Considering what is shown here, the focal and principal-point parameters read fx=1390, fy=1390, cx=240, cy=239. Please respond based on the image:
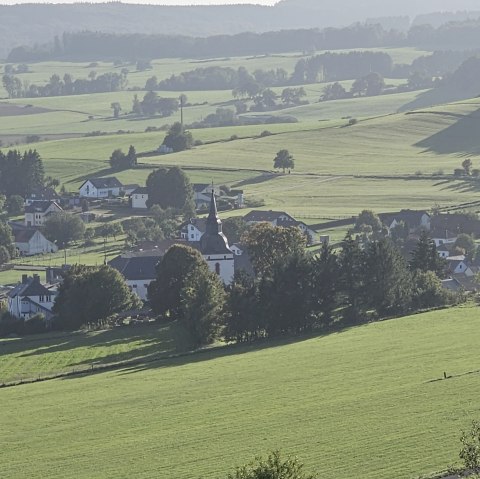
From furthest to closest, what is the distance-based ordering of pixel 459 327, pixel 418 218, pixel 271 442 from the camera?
pixel 418 218 → pixel 459 327 → pixel 271 442

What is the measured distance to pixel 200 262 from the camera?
73250mm

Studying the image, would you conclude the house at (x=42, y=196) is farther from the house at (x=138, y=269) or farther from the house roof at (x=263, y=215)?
the house at (x=138, y=269)

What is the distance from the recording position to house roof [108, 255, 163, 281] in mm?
81750

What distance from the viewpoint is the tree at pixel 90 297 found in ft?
225

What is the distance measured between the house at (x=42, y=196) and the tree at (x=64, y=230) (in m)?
15.5

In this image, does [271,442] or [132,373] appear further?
[132,373]

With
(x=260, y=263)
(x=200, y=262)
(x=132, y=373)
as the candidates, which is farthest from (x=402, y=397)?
(x=260, y=263)

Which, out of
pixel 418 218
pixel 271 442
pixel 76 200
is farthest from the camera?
pixel 76 200

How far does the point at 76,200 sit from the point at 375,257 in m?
58.0

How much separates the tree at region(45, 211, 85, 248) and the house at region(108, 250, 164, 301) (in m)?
17.8

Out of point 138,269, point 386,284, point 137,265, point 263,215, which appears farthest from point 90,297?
point 263,215

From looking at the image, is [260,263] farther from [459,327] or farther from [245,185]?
[245,185]

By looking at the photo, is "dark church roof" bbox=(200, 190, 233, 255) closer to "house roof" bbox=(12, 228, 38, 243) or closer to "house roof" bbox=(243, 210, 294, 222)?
"house roof" bbox=(243, 210, 294, 222)

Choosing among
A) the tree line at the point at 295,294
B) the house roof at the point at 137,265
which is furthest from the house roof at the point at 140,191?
the tree line at the point at 295,294
